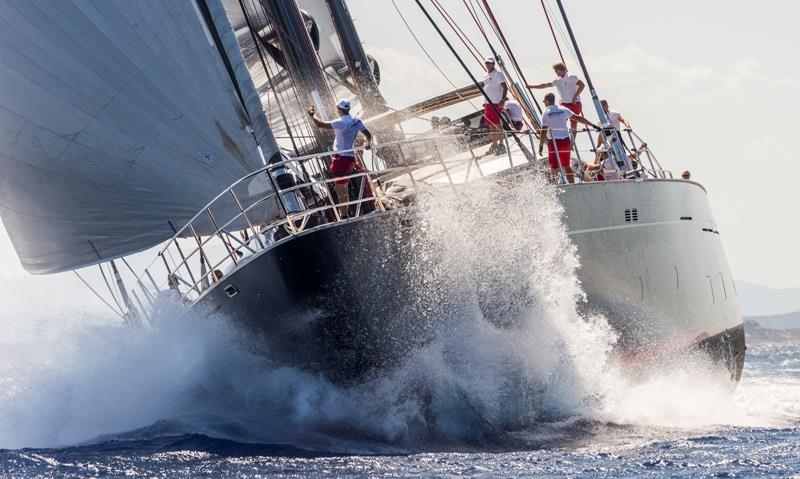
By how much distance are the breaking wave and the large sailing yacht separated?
18 cm

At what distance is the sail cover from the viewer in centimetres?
1070

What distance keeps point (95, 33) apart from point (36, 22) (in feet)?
2.16

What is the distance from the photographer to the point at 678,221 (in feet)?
44.9

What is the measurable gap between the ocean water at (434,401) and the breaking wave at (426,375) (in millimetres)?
17

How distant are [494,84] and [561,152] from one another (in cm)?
151

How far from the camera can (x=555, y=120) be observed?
11383 millimetres

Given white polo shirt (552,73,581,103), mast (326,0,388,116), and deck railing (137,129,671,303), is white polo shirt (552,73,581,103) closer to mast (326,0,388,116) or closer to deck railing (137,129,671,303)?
deck railing (137,129,671,303)

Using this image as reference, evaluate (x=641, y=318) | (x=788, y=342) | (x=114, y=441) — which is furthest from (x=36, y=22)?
(x=788, y=342)

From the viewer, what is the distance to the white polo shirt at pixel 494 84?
1256 centimetres

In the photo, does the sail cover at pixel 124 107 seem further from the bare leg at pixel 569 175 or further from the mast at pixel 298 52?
the bare leg at pixel 569 175

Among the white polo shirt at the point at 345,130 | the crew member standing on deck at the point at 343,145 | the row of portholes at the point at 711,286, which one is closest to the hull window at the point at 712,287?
the row of portholes at the point at 711,286

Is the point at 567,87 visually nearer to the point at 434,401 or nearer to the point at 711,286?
the point at 711,286

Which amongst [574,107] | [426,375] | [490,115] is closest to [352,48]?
[490,115]

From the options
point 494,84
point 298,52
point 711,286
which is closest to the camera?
point 494,84
